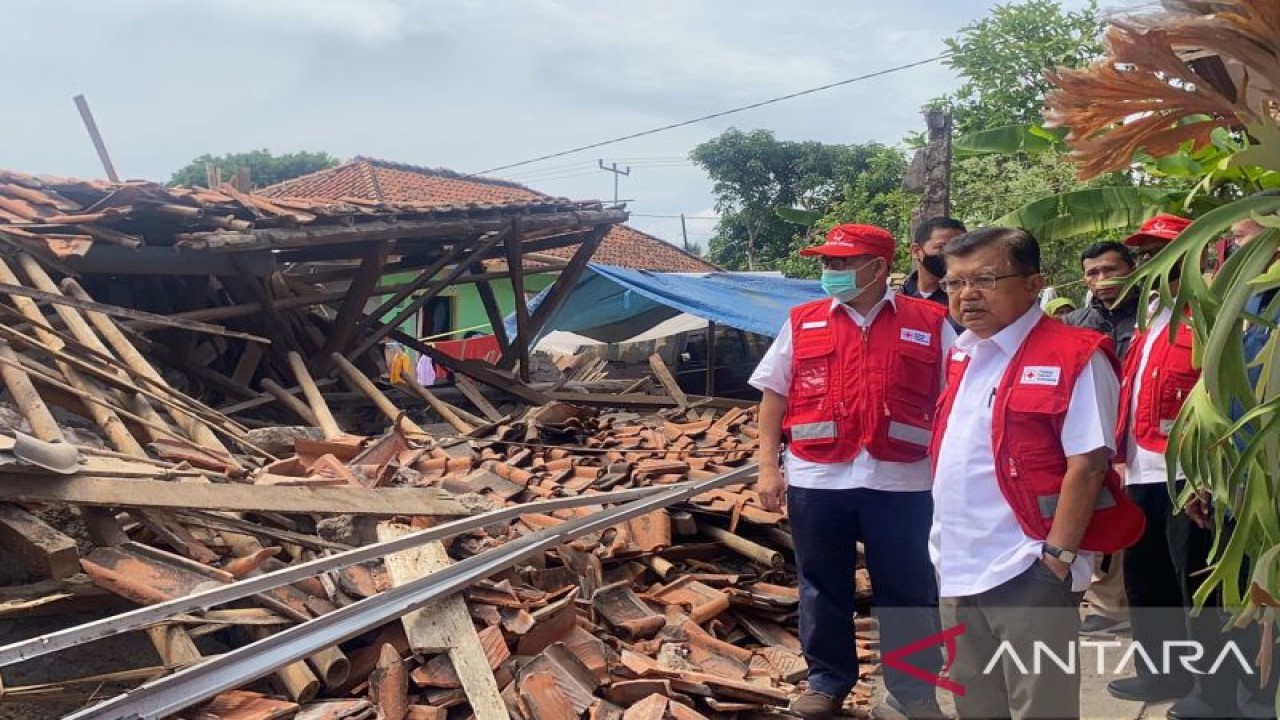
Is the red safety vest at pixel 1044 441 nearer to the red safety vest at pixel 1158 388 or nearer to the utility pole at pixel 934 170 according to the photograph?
the red safety vest at pixel 1158 388

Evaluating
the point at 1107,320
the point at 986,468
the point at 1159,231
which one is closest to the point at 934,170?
the point at 1107,320

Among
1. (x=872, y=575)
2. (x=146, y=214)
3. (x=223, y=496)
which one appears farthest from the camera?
(x=146, y=214)

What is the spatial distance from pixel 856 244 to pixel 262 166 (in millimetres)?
41761

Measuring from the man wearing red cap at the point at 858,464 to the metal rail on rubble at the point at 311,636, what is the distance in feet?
4.00

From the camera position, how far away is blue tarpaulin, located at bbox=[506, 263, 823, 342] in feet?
40.1

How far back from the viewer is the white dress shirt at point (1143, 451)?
3906mm

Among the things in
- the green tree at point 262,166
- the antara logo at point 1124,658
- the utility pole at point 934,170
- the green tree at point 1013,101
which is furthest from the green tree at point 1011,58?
the green tree at point 262,166

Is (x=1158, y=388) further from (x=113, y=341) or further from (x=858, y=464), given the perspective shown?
(x=113, y=341)

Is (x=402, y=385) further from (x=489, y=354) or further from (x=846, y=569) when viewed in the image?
(x=489, y=354)

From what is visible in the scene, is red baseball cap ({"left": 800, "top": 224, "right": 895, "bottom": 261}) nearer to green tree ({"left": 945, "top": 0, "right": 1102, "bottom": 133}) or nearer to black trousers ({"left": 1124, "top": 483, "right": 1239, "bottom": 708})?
black trousers ({"left": 1124, "top": 483, "right": 1239, "bottom": 708})

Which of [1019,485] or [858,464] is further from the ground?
[1019,485]

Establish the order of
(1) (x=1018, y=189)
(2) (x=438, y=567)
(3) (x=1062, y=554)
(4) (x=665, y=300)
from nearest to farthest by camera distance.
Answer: (3) (x=1062, y=554), (2) (x=438, y=567), (1) (x=1018, y=189), (4) (x=665, y=300)

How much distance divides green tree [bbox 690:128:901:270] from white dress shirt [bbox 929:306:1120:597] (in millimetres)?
28998

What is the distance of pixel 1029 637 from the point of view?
2.91 metres
